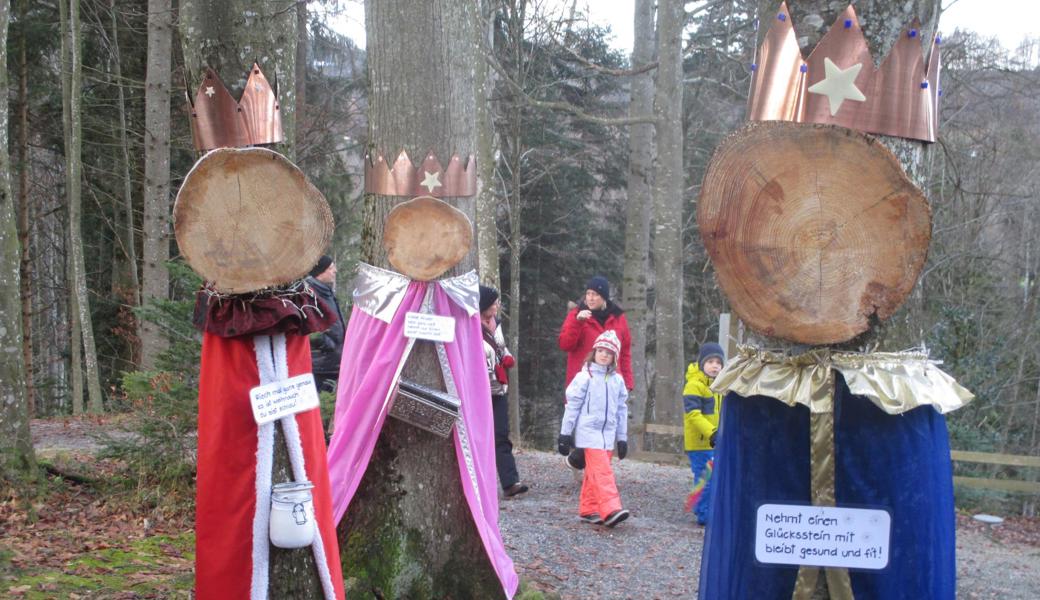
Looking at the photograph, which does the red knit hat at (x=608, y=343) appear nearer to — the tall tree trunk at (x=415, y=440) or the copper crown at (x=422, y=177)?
the tall tree trunk at (x=415, y=440)

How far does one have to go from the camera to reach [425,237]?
462 centimetres

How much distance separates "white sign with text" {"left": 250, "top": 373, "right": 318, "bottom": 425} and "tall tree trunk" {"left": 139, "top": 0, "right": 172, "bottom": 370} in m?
9.94

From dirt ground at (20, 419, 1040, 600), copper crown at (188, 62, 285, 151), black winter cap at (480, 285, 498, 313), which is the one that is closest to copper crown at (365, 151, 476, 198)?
copper crown at (188, 62, 285, 151)

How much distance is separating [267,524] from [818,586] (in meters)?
1.95

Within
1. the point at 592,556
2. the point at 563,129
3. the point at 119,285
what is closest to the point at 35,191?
the point at 119,285

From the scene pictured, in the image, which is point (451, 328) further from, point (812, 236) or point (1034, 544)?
point (1034, 544)

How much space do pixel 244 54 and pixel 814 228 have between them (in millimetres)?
2434

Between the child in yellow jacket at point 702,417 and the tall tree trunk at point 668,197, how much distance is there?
22.4 feet

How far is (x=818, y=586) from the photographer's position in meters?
3.10

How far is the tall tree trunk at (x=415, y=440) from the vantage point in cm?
457

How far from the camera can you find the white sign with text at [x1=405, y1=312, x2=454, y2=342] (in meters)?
4.57

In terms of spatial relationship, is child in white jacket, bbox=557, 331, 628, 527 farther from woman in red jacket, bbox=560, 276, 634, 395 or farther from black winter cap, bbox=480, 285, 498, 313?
woman in red jacket, bbox=560, 276, 634, 395

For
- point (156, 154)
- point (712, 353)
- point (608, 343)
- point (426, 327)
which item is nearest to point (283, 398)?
point (426, 327)

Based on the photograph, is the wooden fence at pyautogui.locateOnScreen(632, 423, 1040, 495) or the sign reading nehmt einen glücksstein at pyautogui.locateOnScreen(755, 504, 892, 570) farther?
the wooden fence at pyautogui.locateOnScreen(632, 423, 1040, 495)
